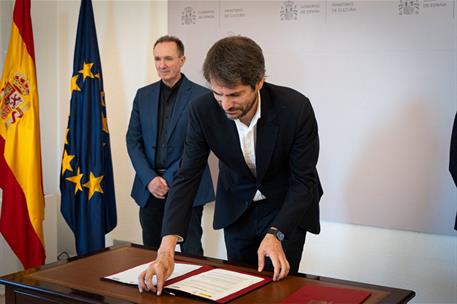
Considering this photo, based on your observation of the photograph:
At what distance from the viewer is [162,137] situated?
11.2 feet

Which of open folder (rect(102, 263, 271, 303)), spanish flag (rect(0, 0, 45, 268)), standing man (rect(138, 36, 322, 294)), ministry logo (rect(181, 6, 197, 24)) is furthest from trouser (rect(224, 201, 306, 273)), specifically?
ministry logo (rect(181, 6, 197, 24))

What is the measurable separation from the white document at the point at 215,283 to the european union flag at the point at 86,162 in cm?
206

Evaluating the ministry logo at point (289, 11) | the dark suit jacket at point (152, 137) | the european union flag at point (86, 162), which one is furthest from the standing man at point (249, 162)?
the european union flag at point (86, 162)

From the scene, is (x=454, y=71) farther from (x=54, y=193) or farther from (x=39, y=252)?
(x=54, y=193)

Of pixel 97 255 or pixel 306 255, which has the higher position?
pixel 97 255

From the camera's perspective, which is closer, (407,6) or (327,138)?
(407,6)

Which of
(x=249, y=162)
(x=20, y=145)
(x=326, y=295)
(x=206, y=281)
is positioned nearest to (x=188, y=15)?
(x=20, y=145)

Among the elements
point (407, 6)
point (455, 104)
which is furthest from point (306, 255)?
point (407, 6)

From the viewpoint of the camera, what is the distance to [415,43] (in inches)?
126

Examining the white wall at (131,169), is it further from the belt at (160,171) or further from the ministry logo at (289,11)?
the ministry logo at (289,11)

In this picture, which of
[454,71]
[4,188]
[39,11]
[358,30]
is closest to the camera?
[454,71]

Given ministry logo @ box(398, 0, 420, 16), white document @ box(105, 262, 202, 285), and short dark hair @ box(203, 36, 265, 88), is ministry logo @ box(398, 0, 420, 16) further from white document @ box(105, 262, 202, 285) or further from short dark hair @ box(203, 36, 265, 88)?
white document @ box(105, 262, 202, 285)

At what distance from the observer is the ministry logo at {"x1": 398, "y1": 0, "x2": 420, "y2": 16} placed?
3.18m

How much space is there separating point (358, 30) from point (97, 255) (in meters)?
2.00
